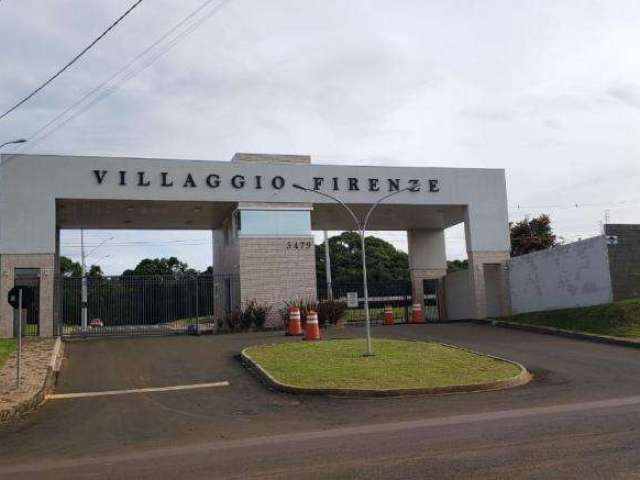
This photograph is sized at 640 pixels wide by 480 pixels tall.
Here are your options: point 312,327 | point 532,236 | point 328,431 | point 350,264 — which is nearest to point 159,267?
point 350,264

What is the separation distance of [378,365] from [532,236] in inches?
1246

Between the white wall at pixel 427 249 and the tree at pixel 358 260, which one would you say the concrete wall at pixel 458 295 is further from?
the tree at pixel 358 260

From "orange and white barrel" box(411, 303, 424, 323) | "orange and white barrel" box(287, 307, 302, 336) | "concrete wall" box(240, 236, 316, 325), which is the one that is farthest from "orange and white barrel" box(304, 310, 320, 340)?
"orange and white barrel" box(411, 303, 424, 323)

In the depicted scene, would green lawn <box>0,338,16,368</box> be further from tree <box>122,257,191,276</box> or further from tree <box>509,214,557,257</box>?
tree <box>122,257,191,276</box>

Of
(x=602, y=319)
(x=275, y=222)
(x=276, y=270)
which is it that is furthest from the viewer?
(x=275, y=222)

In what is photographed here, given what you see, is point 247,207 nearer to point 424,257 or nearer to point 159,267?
point 424,257

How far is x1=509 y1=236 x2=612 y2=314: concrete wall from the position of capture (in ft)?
82.5

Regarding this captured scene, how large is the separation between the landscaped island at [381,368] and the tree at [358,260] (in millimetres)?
48102

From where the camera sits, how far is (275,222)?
95.1 feet

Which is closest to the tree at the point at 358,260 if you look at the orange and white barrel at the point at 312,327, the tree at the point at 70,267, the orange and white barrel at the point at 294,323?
the tree at the point at 70,267

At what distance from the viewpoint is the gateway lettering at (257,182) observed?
88.5ft

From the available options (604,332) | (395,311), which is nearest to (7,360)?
(604,332)

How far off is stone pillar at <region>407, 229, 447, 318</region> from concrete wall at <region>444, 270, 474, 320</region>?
1142 millimetres

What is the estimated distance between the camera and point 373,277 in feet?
226
